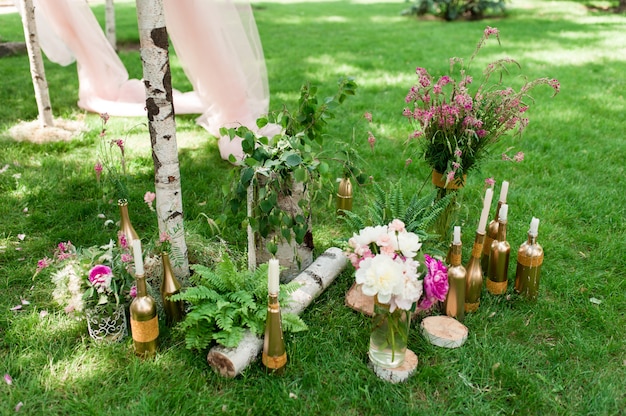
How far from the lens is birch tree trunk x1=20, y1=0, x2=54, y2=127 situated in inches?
181

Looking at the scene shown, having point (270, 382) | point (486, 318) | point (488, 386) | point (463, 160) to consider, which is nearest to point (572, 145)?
point (463, 160)

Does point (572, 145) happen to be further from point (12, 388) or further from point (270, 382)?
point (12, 388)

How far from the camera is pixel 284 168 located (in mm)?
2717

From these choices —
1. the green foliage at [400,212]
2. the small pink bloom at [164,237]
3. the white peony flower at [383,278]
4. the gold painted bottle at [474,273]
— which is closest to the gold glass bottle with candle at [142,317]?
the small pink bloom at [164,237]

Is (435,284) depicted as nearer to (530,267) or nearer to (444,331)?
(444,331)

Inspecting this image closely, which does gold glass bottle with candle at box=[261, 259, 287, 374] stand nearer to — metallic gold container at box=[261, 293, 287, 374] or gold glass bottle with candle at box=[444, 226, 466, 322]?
metallic gold container at box=[261, 293, 287, 374]

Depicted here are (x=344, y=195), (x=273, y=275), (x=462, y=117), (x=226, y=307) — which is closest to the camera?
(x=273, y=275)

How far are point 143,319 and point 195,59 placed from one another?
282 cm

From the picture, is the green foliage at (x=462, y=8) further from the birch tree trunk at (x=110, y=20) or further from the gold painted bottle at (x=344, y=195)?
the gold painted bottle at (x=344, y=195)

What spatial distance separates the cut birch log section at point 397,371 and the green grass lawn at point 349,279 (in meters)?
0.03

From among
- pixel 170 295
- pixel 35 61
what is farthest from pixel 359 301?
pixel 35 61

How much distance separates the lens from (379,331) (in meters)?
2.37

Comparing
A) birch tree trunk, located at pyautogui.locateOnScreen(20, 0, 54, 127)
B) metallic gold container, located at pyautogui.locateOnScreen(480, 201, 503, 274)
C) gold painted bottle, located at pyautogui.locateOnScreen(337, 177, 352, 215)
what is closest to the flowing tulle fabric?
birch tree trunk, located at pyautogui.locateOnScreen(20, 0, 54, 127)

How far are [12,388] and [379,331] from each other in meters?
1.57
